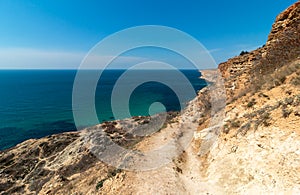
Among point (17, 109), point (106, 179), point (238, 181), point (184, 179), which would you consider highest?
point (238, 181)

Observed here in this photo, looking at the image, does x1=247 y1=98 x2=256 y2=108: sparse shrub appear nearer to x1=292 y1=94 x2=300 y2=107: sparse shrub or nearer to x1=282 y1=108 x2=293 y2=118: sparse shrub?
x1=292 y1=94 x2=300 y2=107: sparse shrub

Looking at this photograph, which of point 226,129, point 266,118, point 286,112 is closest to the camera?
point 286,112

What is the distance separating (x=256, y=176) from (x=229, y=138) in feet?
11.1

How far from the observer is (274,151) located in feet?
26.7

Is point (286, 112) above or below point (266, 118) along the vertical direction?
above

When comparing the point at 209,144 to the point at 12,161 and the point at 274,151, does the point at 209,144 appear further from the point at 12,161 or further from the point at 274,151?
the point at 12,161

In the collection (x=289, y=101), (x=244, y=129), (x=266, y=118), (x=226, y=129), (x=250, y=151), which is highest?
(x=289, y=101)

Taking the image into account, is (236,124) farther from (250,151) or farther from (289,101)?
(289,101)

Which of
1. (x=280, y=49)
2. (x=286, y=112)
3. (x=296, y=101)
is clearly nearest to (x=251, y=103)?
(x=296, y=101)

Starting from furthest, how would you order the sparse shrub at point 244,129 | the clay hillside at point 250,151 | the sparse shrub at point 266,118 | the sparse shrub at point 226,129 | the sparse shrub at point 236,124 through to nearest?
the sparse shrub at point 226,129, the sparse shrub at point 236,124, the sparse shrub at point 244,129, the sparse shrub at point 266,118, the clay hillside at point 250,151

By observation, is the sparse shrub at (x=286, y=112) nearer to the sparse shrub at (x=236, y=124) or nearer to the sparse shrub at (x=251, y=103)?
the sparse shrub at (x=236, y=124)

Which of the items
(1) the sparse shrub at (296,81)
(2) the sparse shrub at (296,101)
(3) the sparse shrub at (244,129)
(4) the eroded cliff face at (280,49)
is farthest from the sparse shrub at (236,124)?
(4) the eroded cliff face at (280,49)

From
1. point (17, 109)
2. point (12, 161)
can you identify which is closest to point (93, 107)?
point (17, 109)

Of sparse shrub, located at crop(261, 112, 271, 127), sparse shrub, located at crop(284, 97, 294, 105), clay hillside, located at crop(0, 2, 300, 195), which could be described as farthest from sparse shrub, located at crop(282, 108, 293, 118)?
sparse shrub, located at crop(261, 112, 271, 127)
